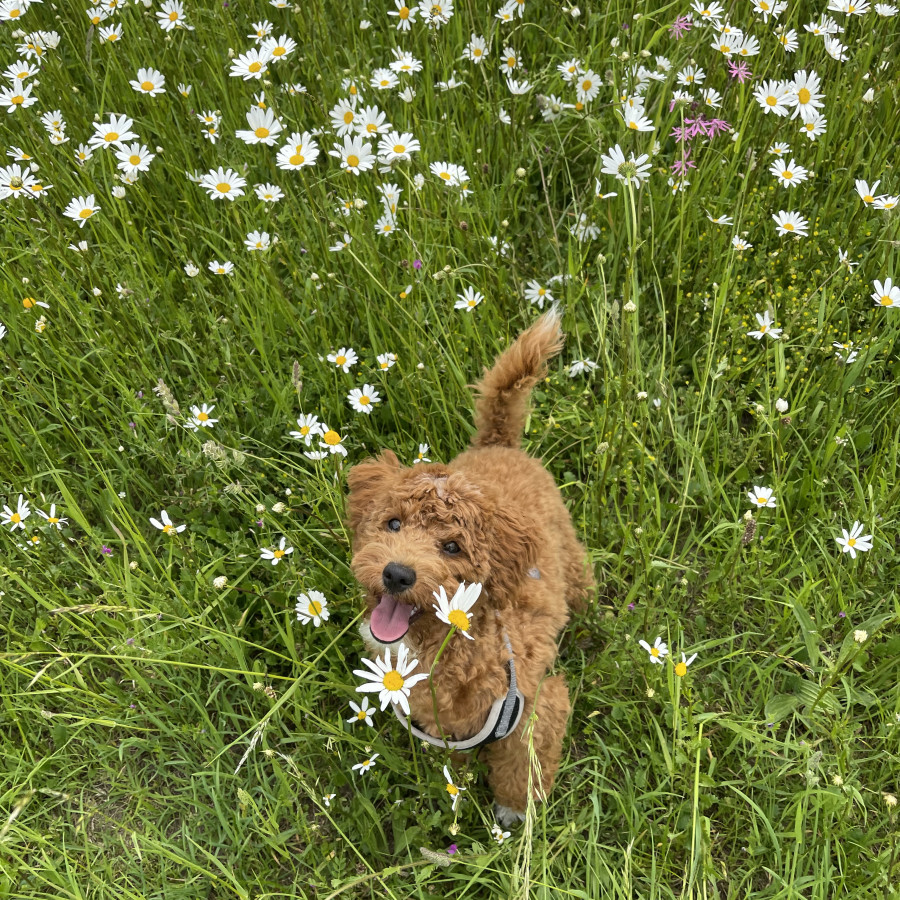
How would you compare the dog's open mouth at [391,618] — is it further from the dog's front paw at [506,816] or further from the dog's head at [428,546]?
the dog's front paw at [506,816]

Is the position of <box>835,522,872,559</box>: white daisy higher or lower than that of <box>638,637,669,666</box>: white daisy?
higher

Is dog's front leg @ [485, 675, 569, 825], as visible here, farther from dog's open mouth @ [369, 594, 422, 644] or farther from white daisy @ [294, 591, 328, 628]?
white daisy @ [294, 591, 328, 628]

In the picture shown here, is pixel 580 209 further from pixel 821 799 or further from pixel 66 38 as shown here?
pixel 66 38

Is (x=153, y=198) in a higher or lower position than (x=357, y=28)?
lower

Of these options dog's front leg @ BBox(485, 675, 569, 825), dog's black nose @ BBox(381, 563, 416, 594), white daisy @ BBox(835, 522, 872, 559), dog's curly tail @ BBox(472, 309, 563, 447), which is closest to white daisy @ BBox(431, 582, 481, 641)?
dog's black nose @ BBox(381, 563, 416, 594)

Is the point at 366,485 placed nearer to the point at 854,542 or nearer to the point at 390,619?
the point at 390,619

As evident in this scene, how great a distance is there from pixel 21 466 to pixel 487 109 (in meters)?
2.77

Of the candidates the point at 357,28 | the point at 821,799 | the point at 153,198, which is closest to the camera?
the point at 821,799

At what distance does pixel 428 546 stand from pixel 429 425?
43.6 inches

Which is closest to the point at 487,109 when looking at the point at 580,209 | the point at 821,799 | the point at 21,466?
the point at 580,209

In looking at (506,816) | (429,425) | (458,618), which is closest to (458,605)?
Result: (458,618)

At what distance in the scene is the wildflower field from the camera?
7.26 ft

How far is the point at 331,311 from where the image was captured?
306cm

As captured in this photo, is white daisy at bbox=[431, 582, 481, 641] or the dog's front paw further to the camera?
the dog's front paw
